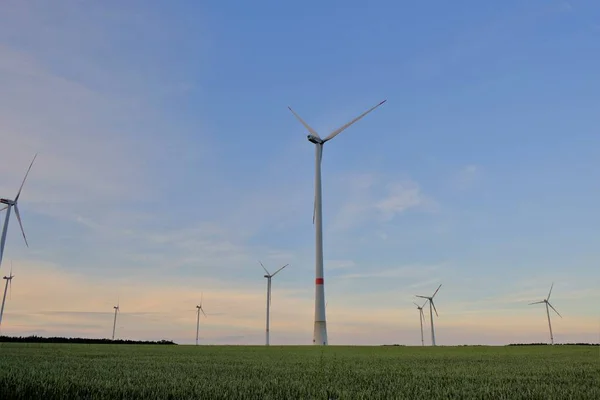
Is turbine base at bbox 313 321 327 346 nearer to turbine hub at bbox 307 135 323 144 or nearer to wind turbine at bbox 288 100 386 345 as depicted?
wind turbine at bbox 288 100 386 345

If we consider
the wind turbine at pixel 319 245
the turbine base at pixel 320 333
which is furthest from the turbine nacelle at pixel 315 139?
the turbine base at pixel 320 333

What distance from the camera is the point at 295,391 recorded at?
8.53 m

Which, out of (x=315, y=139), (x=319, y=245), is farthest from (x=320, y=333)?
(x=315, y=139)

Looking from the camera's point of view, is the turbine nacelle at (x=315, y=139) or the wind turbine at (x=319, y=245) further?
the turbine nacelle at (x=315, y=139)

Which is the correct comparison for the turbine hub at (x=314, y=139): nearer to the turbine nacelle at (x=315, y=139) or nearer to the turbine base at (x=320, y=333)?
the turbine nacelle at (x=315, y=139)

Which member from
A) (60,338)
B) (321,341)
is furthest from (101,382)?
(60,338)

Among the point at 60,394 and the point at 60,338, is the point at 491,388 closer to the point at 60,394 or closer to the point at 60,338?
the point at 60,394

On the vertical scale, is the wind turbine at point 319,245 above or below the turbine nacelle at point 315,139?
below

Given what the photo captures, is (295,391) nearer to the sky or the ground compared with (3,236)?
nearer to the ground

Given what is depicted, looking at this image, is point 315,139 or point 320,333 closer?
point 320,333

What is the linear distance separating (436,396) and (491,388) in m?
2.08

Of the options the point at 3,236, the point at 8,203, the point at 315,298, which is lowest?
the point at 315,298

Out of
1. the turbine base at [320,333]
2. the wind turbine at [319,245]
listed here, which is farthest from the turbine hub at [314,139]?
the turbine base at [320,333]

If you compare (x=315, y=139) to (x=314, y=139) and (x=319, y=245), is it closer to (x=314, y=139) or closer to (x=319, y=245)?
(x=314, y=139)
